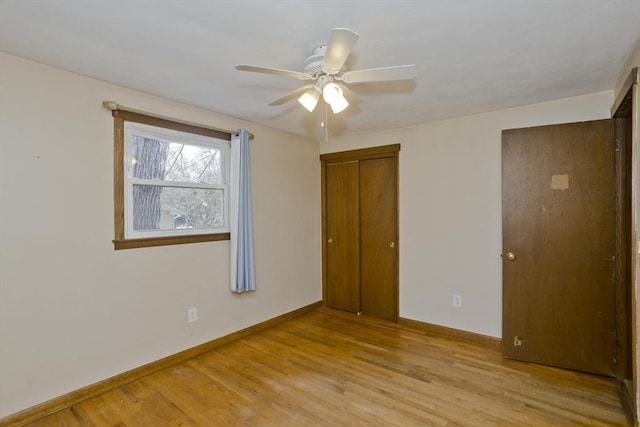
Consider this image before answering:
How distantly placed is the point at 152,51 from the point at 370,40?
1.32m

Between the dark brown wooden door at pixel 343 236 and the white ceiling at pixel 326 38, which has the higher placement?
the white ceiling at pixel 326 38

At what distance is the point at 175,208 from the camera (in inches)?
110

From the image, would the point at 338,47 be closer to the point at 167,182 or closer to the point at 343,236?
the point at 167,182

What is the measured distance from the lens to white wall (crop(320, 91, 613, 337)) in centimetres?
301

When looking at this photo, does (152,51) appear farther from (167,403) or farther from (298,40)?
(167,403)

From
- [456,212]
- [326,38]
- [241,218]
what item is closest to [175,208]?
[241,218]

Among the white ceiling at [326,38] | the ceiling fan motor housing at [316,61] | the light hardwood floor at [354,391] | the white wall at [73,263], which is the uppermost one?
the white ceiling at [326,38]

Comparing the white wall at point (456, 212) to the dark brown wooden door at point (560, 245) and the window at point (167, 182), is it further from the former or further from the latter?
the window at point (167, 182)

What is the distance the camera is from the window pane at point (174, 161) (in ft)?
8.32

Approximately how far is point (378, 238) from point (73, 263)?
9.89ft

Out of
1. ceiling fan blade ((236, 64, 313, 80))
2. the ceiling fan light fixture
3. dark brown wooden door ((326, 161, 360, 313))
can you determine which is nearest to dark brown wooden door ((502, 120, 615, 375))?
dark brown wooden door ((326, 161, 360, 313))

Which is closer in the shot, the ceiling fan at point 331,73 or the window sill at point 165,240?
the ceiling fan at point 331,73

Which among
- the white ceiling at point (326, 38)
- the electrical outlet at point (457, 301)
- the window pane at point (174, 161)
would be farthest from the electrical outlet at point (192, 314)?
the electrical outlet at point (457, 301)

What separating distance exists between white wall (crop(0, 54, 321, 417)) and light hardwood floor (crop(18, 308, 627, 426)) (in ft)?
1.00
